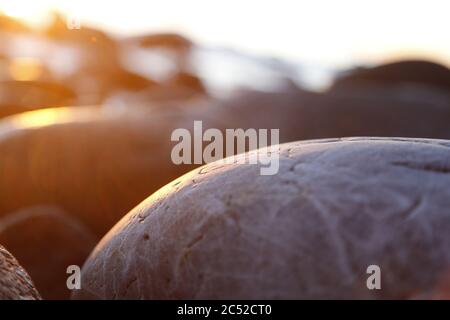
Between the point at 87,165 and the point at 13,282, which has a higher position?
the point at 87,165

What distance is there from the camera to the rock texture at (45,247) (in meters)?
2.19

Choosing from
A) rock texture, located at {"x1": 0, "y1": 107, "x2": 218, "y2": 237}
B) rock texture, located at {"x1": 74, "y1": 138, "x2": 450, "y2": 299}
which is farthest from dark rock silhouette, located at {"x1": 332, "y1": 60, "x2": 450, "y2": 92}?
rock texture, located at {"x1": 74, "y1": 138, "x2": 450, "y2": 299}

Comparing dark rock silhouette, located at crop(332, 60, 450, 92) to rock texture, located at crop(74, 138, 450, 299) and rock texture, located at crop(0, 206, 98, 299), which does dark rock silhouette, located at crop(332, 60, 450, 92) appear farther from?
rock texture, located at crop(74, 138, 450, 299)

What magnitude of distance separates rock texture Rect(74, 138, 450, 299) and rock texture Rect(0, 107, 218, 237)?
1.90 m

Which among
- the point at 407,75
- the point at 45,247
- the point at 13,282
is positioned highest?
the point at 407,75

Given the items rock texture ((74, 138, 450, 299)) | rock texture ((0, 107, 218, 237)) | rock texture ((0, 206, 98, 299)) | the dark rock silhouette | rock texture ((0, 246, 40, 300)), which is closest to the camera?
rock texture ((74, 138, 450, 299))

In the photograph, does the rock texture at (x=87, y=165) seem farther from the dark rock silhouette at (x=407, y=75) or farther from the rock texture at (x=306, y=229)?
the dark rock silhouette at (x=407, y=75)

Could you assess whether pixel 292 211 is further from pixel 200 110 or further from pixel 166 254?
pixel 200 110

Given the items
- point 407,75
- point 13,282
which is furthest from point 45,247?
point 407,75

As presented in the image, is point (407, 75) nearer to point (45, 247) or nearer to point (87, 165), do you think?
point (87, 165)

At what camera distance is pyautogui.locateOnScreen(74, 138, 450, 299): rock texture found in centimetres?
114

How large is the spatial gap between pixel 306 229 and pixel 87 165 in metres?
2.51

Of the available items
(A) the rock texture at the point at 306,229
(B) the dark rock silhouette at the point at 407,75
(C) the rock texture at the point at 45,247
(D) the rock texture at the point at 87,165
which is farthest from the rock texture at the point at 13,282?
(B) the dark rock silhouette at the point at 407,75

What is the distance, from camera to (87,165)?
354 centimetres
